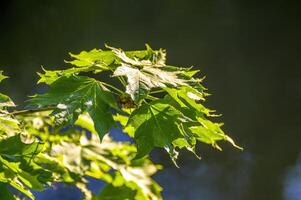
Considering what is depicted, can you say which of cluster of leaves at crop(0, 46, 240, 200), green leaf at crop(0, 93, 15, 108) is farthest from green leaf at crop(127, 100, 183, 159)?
green leaf at crop(0, 93, 15, 108)

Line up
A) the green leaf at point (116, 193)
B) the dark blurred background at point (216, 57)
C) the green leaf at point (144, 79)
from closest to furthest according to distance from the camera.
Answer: the green leaf at point (144, 79)
the green leaf at point (116, 193)
the dark blurred background at point (216, 57)

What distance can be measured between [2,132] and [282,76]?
198cm

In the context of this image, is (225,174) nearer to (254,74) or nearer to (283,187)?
(283,187)

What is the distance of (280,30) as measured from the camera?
2.56m

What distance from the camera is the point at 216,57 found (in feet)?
7.89

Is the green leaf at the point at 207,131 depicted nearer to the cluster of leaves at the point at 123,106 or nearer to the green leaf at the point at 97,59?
the cluster of leaves at the point at 123,106

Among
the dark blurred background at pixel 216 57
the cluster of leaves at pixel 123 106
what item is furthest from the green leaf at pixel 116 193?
the dark blurred background at pixel 216 57

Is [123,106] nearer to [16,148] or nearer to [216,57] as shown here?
[16,148]

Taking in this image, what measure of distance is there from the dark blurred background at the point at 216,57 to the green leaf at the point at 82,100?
132cm

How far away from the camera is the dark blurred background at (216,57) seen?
2.16 meters

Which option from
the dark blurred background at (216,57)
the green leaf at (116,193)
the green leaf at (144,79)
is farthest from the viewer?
Result: the dark blurred background at (216,57)

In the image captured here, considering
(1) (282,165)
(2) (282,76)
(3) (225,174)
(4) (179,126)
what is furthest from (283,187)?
(4) (179,126)

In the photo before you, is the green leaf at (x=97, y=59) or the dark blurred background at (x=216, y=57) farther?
the dark blurred background at (x=216, y=57)

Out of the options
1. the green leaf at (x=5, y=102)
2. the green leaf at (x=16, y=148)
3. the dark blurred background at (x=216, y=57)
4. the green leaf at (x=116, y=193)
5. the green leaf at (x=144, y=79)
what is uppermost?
the dark blurred background at (x=216, y=57)
